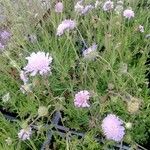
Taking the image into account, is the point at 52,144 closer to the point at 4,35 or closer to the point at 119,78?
the point at 119,78

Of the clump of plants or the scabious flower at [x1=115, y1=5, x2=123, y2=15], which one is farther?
the scabious flower at [x1=115, y1=5, x2=123, y2=15]

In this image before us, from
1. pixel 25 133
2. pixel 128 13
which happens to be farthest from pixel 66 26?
pixel 25 133

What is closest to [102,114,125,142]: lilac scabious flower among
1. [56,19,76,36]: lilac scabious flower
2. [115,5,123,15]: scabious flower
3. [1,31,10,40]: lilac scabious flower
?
[56,19,76,36]: lilac scabious flower

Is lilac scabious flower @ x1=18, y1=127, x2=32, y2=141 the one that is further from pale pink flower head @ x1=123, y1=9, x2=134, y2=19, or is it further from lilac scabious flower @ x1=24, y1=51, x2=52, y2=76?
pale pink flower head @ x1=123, y1=9, x2=134, y2=19

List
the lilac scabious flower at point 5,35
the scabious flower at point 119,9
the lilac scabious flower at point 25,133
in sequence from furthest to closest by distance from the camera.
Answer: the lilac scabious flower at point 5,35, the scabious flower at point 119,9, the lilac scabious flower at point 25,133

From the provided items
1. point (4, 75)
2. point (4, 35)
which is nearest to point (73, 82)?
point (4, 75)

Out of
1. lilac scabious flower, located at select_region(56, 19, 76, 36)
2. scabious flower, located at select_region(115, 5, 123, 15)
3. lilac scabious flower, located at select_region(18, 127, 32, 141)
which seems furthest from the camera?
scabious flower, located at select_region(115, 5, 123, 15)

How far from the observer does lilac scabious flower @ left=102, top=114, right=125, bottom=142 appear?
1.11m

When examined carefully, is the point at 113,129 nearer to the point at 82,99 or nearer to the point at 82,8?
the point at 82,99

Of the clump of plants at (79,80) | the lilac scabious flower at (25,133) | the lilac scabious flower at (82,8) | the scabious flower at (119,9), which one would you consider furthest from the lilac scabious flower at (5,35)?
the lilac scabious flower at (25,133)

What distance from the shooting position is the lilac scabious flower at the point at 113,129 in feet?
3.63

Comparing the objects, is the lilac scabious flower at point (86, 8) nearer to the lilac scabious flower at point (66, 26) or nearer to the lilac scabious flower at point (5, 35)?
the lilac scabious flower at point (66, 26)

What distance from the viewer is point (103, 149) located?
122cm

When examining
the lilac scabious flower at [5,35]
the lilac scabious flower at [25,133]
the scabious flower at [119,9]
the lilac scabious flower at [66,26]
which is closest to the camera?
the lilac scabious flower at [25,133]
